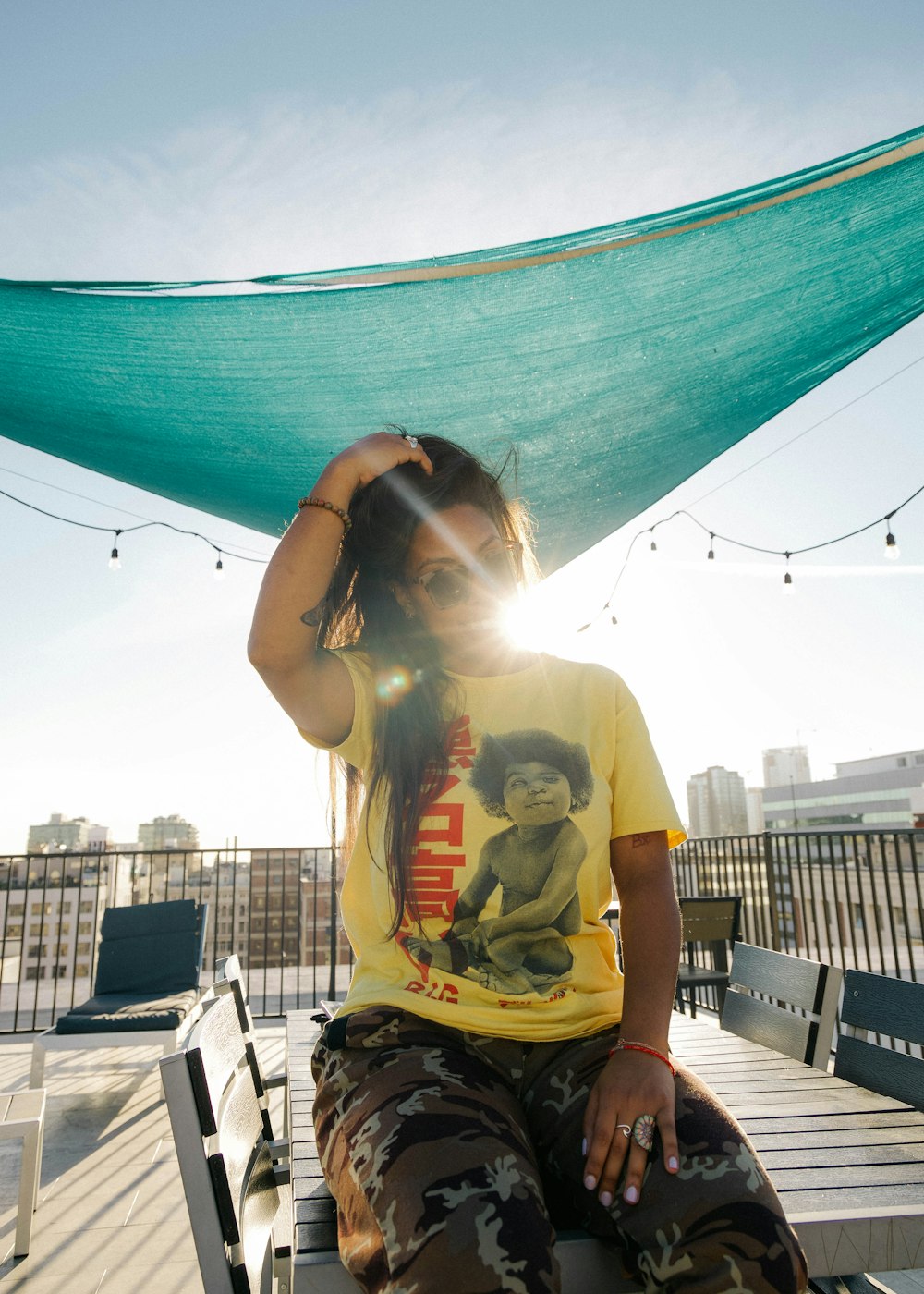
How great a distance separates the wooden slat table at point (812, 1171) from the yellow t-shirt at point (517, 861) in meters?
0.26

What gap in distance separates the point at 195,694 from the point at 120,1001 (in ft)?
119

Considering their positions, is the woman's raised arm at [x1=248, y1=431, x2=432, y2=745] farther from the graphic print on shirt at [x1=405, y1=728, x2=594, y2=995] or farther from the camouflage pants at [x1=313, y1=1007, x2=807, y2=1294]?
the camouflage pants at [x1=313, y1=1007, x2=807, y2=1294]

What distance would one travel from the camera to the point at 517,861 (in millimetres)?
1113

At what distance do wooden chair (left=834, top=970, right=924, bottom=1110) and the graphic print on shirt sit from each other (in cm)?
92

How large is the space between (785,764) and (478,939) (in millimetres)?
111676

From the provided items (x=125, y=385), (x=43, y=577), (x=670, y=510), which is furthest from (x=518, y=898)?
(x=43, y=577)

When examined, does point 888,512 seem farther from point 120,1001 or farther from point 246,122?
point 120,1001

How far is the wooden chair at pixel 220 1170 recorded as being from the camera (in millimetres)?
921

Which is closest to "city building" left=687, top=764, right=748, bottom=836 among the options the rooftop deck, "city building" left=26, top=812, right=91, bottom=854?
"city building" left=26, top=812, right=91, bottom=854

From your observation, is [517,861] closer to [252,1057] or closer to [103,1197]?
[252,1057]

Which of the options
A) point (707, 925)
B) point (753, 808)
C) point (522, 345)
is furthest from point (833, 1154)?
point (753, 808)

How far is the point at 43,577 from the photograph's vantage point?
10.5 m

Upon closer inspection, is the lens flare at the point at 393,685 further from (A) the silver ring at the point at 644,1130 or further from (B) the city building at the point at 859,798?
(B) the city building at the point at 859,798

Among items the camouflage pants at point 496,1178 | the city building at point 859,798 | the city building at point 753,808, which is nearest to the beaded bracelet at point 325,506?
the camouflage pants at point 496,1178
